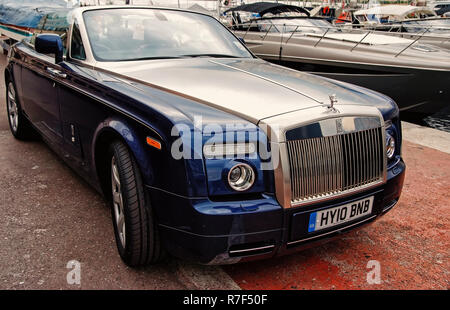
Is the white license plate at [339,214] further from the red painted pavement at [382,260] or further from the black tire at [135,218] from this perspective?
the black tire at [135,218]

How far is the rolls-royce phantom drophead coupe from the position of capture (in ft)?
7.07

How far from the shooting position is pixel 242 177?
A: 2.19 meters

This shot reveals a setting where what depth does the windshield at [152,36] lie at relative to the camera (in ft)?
11.2

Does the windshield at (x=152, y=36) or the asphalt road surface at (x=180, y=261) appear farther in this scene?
the windshield at (x=152, y=36)

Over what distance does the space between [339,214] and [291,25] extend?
640 cm

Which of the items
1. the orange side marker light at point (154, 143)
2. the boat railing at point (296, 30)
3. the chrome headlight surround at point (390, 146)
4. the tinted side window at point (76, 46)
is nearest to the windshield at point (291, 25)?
the boat railing at point (296, 30)

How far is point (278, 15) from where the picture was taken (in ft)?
29.0

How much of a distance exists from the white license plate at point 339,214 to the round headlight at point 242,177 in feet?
1.30

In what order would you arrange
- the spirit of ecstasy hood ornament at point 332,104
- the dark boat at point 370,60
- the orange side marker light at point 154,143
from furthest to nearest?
the dark boat at point 370,60 < the spirit of ecstasy hood ornament at point 332,104 < the orange side marker light at point 154,143

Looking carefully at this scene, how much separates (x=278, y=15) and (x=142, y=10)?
554 cm

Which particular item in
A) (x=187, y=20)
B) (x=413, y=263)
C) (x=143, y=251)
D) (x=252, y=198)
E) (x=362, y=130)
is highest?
(x=187, y=20)
